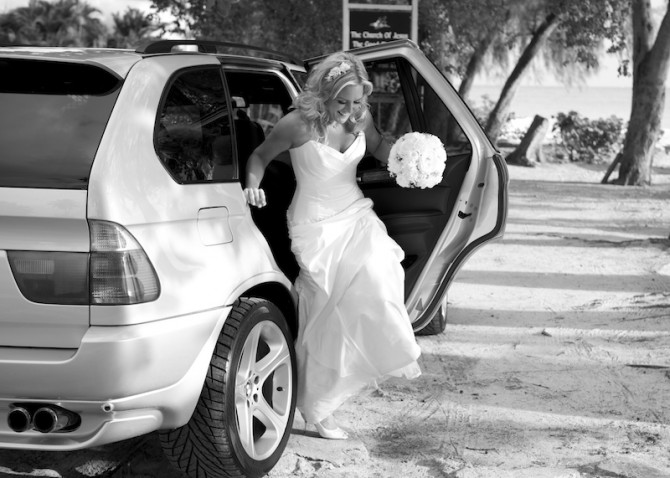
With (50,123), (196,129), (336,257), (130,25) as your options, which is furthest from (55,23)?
(50,123)

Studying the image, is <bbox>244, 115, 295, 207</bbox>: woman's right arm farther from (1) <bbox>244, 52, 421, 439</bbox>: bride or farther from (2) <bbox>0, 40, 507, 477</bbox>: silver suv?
(2) <bbox>0, 40, 507, 477</bbox>: silver suv

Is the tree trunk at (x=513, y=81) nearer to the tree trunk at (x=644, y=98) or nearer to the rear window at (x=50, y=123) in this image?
the tree trunk at (x=644, y=98)

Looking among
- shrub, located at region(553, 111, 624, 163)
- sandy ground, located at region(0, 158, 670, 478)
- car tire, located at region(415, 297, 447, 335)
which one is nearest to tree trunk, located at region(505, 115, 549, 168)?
shrub, located at region(553, 111, 624, 163)

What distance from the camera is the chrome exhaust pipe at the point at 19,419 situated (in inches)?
129

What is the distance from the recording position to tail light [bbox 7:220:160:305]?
3225mm

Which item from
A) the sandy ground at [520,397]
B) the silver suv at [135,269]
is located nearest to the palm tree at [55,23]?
the sandy ground at [520,397]

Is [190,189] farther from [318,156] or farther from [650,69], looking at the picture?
[650,69]

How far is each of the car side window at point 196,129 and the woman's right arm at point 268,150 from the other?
0.99 feet

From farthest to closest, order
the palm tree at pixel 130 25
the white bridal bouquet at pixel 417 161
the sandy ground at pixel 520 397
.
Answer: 1. the palm tree at pixel 130 25
2. the white bridal bouquet at pixel 417 161
3. the sandy ground at pixel 520 397

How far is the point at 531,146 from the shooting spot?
2233 centimetres

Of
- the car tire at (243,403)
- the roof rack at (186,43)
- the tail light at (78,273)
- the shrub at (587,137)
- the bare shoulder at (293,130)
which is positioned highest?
the roof rack at (186,43)

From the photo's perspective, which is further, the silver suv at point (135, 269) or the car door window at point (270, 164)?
the car door window at point (270, 164)

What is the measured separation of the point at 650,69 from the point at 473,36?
479 cm

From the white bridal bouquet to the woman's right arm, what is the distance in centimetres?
57
